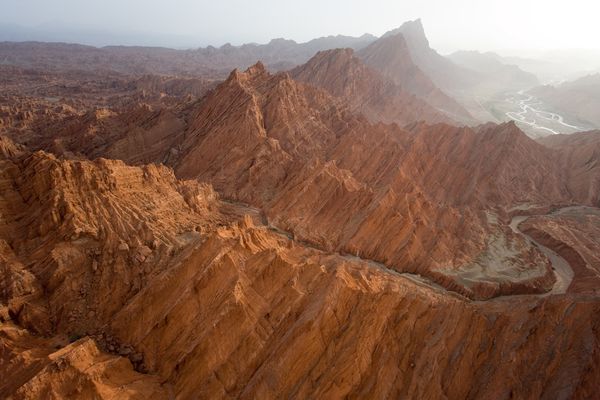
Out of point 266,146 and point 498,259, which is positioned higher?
point 266,146

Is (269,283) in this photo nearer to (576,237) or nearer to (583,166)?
(576,237)

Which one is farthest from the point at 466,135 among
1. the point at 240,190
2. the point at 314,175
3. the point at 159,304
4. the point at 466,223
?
the point at 159,304

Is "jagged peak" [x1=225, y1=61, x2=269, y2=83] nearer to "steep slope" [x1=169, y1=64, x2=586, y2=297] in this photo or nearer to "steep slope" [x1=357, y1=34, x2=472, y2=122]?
"steep slope" [x1=169, y1=64, x2=586, y2=297]

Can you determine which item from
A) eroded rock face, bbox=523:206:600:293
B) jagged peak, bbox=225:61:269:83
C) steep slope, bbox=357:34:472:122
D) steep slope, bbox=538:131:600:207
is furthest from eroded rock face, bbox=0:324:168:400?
steep slope, bbox=357:34:472:122

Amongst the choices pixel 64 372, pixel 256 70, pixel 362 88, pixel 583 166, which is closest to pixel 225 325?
pixel 64 372

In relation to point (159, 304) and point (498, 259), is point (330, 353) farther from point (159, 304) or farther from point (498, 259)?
point (498, 259)

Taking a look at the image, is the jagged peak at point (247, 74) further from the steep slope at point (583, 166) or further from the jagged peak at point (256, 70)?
the steep slope at point (583, 166)

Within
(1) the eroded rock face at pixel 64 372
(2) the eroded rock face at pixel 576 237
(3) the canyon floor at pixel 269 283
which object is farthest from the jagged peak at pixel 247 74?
(1) the eroded rock face at pixel 64 372
